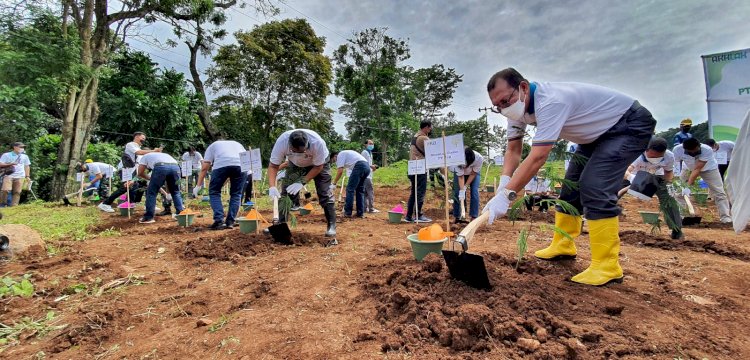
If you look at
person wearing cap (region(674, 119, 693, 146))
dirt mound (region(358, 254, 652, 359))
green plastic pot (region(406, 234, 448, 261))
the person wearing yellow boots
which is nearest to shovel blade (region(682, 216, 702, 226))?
person wearing cap (region(674, 119, 693, 146))

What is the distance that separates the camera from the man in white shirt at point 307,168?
4.74 m

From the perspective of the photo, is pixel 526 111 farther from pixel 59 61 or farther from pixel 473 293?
pixel 59 61

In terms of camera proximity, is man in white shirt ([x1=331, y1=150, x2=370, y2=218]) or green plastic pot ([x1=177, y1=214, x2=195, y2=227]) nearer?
green plastic pot ([x1=177, y1=214, x2=195, y2=227])

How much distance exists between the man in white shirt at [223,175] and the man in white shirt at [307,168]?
1.36 m

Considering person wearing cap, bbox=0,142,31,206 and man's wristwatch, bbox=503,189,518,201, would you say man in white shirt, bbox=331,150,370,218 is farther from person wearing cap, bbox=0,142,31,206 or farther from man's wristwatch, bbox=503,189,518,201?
person wearing cap, bbox=0,142,31,206

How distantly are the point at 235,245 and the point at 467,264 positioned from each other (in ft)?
10.3

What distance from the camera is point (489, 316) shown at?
1836mm

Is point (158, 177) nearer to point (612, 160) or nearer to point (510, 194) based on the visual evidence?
point (510, 194)

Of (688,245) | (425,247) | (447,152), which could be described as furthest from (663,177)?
(425,247)

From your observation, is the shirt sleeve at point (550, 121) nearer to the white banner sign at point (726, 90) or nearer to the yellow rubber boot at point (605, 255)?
the yellow rubber boot at point (605, 255)

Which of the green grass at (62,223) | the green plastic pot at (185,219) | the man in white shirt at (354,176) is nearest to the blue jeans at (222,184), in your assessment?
the green plastic pot at (185,219)

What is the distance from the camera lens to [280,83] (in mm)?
23438

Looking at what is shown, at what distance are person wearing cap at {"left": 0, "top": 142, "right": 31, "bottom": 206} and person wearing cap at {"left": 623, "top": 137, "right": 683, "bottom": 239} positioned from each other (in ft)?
48.6

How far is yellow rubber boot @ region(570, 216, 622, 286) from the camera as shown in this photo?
2531 millimetres
